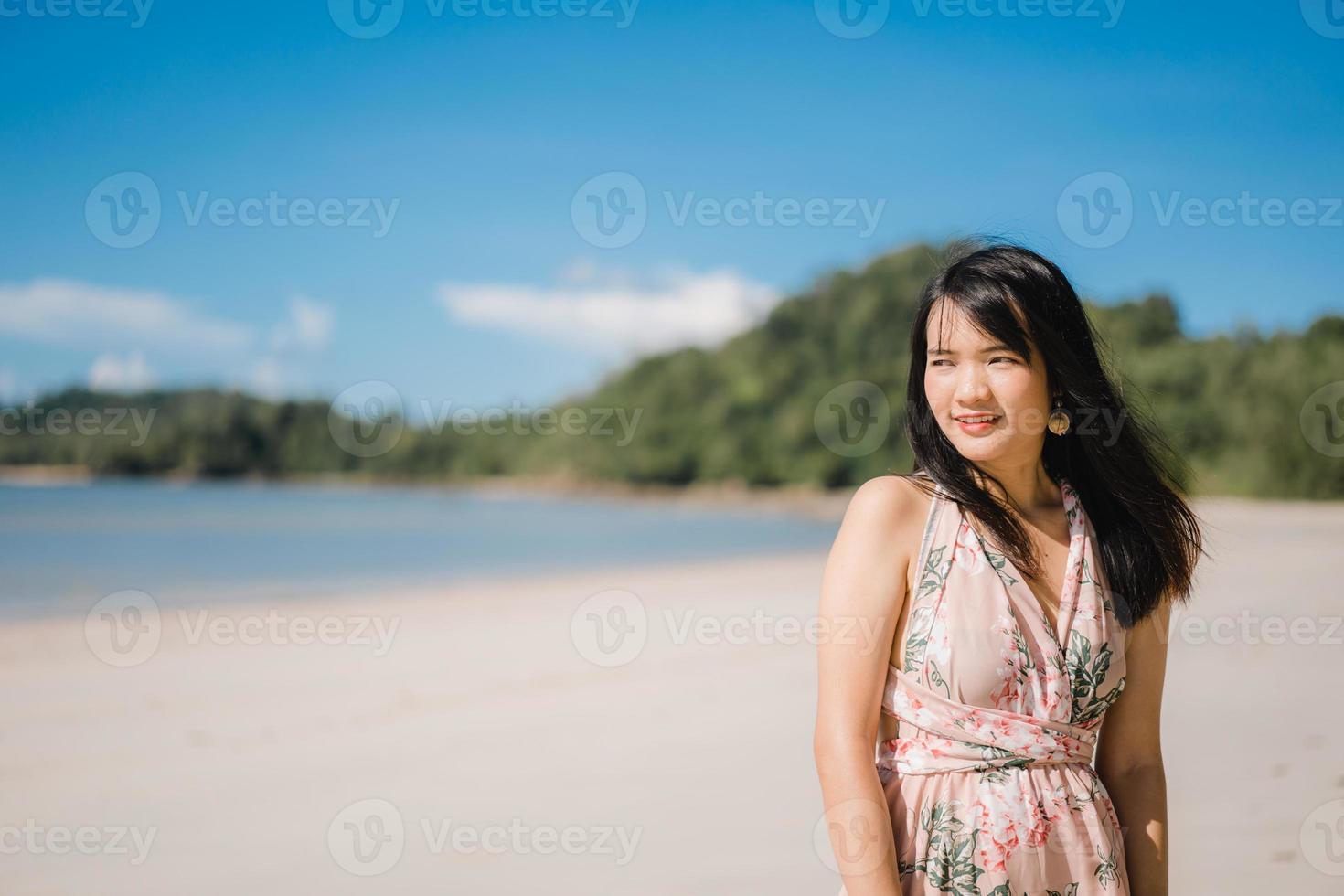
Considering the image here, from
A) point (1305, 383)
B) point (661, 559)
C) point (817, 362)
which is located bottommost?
point (661, 559)

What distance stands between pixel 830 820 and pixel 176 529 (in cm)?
3056

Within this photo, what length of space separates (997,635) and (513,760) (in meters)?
4.19

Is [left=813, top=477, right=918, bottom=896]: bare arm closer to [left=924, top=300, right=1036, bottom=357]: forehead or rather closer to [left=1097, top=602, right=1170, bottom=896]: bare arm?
[left=924, top=300, right=1036, bottom=357]: forehead

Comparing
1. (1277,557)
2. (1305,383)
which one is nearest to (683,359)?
(1305,383)

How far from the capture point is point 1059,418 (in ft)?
5.40

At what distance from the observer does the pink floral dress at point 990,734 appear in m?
1.45

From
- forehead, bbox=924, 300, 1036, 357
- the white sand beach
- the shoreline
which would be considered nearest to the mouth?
forehead, bbox=924, 300, 1036, 357

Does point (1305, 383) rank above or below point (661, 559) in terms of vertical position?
above

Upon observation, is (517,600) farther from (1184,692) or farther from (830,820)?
(830,820)

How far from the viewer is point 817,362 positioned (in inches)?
2422

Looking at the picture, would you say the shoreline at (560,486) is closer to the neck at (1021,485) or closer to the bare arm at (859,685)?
the neck at (1021,485)

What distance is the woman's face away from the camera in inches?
60.6

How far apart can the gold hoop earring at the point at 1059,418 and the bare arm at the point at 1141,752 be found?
1.17 feet

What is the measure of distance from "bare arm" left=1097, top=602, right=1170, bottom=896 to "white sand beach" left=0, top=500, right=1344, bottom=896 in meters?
0.46
